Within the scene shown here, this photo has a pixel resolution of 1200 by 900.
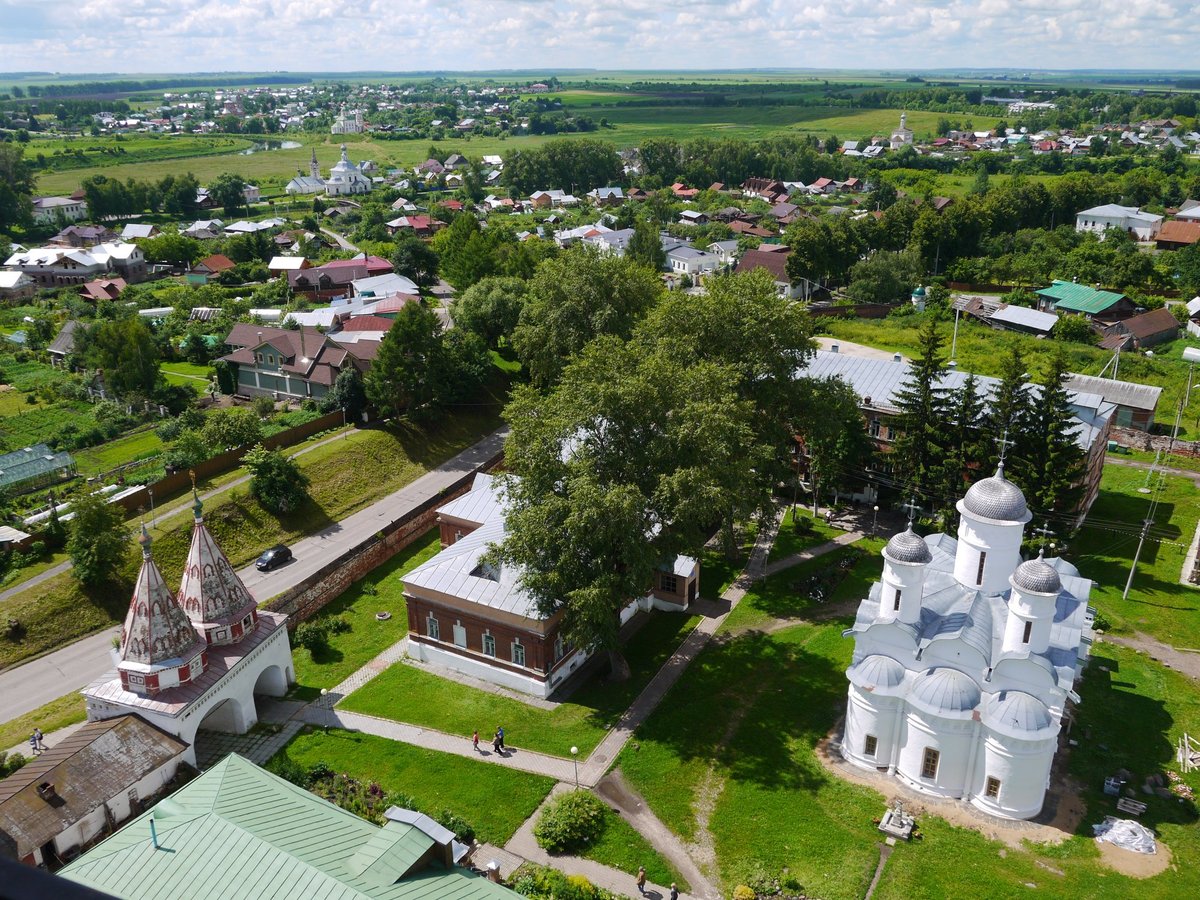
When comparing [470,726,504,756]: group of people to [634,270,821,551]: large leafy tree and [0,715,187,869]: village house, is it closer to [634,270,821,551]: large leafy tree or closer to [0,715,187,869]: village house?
[0,715,187,869]: village house

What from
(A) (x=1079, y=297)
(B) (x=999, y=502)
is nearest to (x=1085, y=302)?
(A) (x=1079, y=297)

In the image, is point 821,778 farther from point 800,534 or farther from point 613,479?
point 800,534

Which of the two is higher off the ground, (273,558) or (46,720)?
(46,720)

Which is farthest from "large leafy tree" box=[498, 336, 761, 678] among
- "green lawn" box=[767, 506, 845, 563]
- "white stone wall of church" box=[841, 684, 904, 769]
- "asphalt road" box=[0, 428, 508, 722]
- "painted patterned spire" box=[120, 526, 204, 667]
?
"asphalt road" box=[0, 428, 508, 722]

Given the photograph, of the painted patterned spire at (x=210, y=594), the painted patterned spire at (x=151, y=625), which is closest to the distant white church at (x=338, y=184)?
the painted patterned spire at (x=210, y=594)

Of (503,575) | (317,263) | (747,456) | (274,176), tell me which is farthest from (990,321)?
(274,176)
